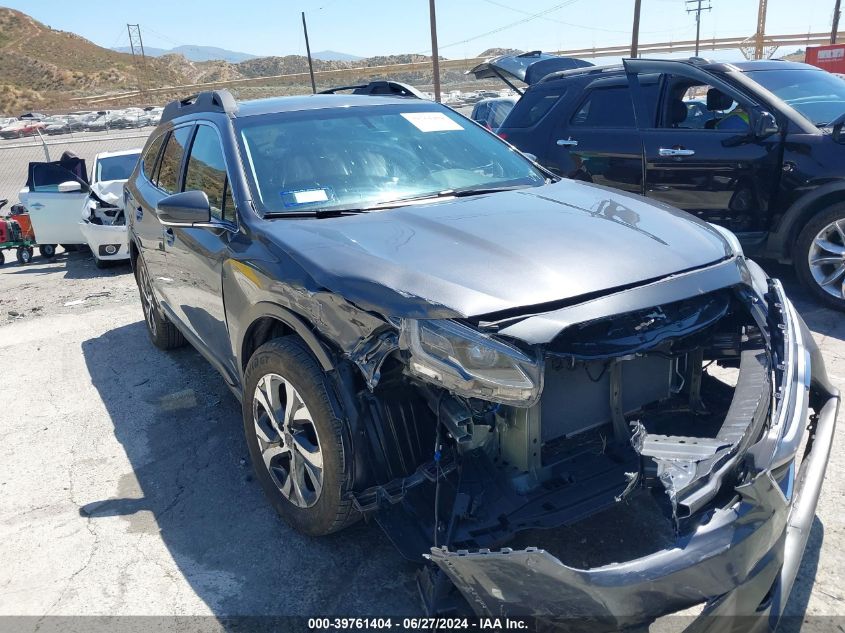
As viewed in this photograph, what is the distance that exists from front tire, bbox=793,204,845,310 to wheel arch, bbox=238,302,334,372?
4210 mm

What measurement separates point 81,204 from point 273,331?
809cm

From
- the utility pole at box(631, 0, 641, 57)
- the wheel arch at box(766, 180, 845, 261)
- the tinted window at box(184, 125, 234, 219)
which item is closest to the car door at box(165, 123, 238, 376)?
the tinted window at box(184, 125, 234, 219)

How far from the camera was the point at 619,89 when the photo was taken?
6.32 meters

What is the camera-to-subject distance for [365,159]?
3.45m

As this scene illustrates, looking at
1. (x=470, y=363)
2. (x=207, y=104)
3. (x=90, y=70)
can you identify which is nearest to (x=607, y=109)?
(x=207, y=104)

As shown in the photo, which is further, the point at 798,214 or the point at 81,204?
the point at 81,204

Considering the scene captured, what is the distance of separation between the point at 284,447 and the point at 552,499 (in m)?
1.18

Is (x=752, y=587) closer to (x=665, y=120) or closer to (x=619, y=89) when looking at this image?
(x=665, y=120)

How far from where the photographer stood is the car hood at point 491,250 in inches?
87.2

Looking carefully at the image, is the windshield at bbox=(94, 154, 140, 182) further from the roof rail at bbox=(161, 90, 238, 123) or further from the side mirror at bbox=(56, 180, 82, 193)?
the roof rail at bbox=(161, 90, 238, 123)

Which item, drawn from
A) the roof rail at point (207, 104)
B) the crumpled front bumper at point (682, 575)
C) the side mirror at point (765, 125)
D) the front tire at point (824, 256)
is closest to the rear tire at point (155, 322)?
the roof rail at point (207, 104)

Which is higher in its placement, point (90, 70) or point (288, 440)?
point (90, 70)

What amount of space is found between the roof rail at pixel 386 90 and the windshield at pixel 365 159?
55cm

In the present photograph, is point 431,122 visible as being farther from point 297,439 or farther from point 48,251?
point 48,251
